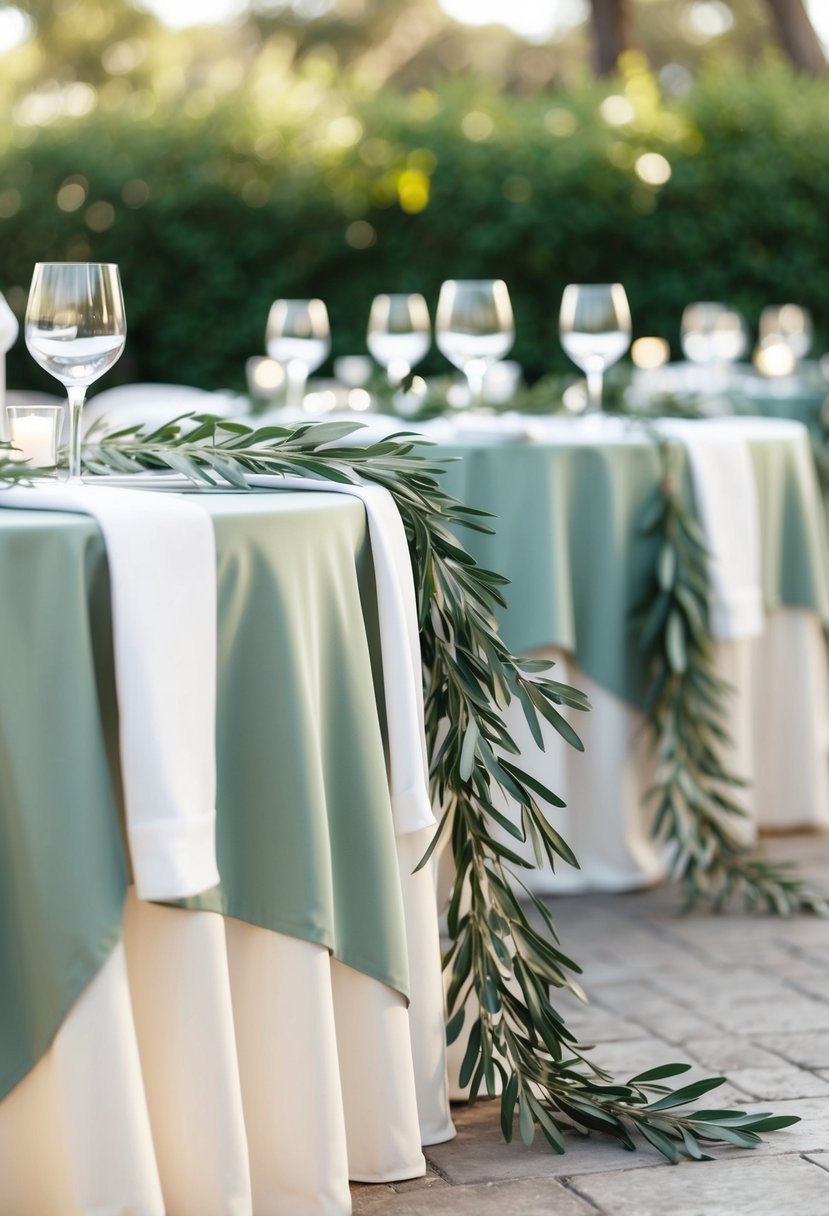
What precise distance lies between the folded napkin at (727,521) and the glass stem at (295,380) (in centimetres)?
122

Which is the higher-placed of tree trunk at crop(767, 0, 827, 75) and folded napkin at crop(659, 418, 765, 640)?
tree trunk at crop(767, 0, 827, 75)

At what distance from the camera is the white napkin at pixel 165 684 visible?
231 cm

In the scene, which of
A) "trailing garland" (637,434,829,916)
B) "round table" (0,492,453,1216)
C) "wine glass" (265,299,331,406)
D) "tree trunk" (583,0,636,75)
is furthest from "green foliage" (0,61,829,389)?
"round table" (0,492,453,1216)

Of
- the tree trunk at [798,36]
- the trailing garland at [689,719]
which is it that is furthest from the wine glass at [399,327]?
the tree trunk at [798,36]

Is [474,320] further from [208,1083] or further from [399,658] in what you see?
[208,1083]

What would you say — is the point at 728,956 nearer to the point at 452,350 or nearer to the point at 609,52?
the point at 452,350

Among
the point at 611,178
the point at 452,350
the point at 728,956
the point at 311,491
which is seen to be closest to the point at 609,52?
the point at 611,178

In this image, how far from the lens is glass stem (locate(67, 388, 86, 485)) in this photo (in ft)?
8.96

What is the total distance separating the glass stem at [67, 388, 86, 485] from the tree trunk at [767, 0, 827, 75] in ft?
43.7

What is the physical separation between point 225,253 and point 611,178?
219 cm

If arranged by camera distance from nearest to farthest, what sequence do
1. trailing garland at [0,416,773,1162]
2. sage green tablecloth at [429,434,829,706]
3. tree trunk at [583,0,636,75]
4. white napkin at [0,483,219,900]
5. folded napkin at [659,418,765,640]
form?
white napkin at [0,483,219,900] < trailing garland at [0,416,773,1162] < sage green tablecloth at [429,434,829,706] < folded napkin at [659,418,765,640] < tree trunk at [583,0,636,75]

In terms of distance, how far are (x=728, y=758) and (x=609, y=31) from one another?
1093 cm

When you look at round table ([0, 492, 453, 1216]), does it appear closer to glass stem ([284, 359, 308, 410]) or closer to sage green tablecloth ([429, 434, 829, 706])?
sage green tablecloth ([429, 434, 829, 706])

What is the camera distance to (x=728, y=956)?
161 inches
